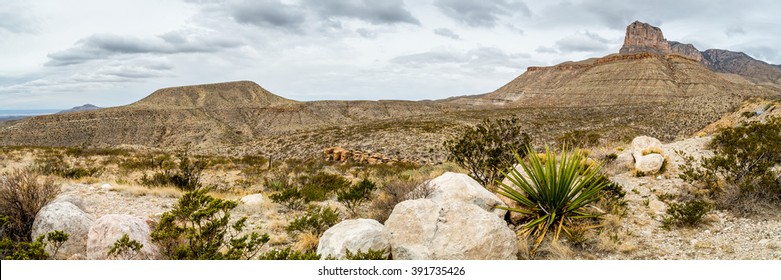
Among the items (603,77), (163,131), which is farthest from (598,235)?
(603,77)

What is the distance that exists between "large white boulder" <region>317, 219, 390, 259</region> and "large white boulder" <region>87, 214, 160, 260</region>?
2.05m

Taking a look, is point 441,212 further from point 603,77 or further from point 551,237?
point 603,77

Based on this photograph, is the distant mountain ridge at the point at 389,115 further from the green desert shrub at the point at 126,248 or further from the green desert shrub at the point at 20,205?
the green desert shrub at the point at 126,248

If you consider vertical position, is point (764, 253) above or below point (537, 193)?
below

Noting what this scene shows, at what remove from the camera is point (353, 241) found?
4.81 m

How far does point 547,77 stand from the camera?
138 meters

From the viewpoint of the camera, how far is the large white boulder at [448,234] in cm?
467

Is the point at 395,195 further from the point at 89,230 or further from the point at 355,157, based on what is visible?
the point at 355,157

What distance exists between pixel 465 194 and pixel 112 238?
4.86 m

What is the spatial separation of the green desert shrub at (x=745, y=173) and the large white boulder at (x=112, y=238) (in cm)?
868

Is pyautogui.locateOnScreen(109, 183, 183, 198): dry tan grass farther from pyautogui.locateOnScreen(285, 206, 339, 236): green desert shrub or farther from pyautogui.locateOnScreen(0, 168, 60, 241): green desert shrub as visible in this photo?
pyautogui.locateOnScreen(285, 206, 339, 236): green desert shrub

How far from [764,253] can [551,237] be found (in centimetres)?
239

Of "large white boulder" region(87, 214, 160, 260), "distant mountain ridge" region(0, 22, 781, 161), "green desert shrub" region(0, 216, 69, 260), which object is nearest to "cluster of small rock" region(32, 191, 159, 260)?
"large white boulder" region(87, 214, 160, 260)

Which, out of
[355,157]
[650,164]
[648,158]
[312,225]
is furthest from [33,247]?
[355,157]
